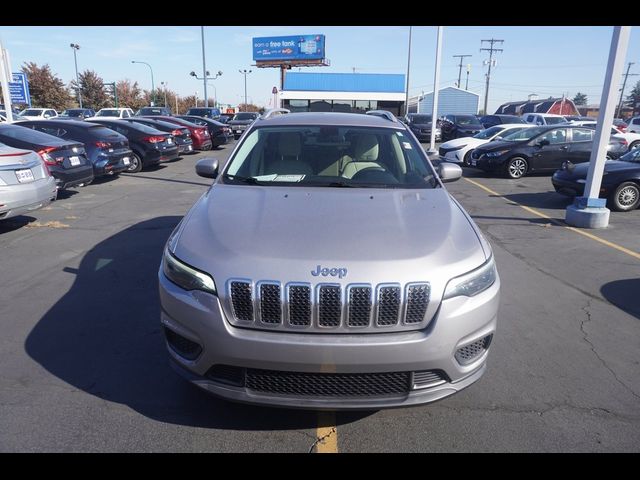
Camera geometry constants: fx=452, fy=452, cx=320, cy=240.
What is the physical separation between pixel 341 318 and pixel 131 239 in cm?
529

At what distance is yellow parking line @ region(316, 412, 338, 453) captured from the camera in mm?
2584

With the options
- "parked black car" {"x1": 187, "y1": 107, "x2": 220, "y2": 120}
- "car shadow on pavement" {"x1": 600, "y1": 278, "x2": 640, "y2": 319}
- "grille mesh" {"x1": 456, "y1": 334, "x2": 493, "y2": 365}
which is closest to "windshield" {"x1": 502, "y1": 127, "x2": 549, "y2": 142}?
"car shadow on pavement" {"x1": 600, "y1": 278, "x2": 640, "y2": 319}

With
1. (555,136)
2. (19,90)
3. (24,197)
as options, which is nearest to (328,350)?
(24,197)

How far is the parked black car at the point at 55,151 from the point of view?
886cm

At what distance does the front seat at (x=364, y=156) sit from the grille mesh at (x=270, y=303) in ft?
5.87

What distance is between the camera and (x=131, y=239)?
6.73m

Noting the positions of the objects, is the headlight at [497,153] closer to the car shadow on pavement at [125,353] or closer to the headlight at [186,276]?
the car shadow on pavement at [125,353]

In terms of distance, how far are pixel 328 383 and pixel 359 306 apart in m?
0.45

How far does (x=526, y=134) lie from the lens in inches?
562

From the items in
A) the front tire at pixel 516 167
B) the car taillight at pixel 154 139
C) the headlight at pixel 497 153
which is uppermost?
the car taillight at pixel 154 139

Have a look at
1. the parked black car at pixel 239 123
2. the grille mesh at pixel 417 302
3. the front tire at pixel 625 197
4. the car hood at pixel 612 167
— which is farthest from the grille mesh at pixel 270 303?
the parked black car at pixel 239 123

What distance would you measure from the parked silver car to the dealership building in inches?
1448

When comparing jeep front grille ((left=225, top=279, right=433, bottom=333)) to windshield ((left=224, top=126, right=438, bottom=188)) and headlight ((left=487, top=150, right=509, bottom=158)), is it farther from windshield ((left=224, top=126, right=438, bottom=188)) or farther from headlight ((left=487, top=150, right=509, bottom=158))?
headlight ((left=487, top=150, right=509, bottom=158))

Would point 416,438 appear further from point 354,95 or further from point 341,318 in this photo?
point 354,95
